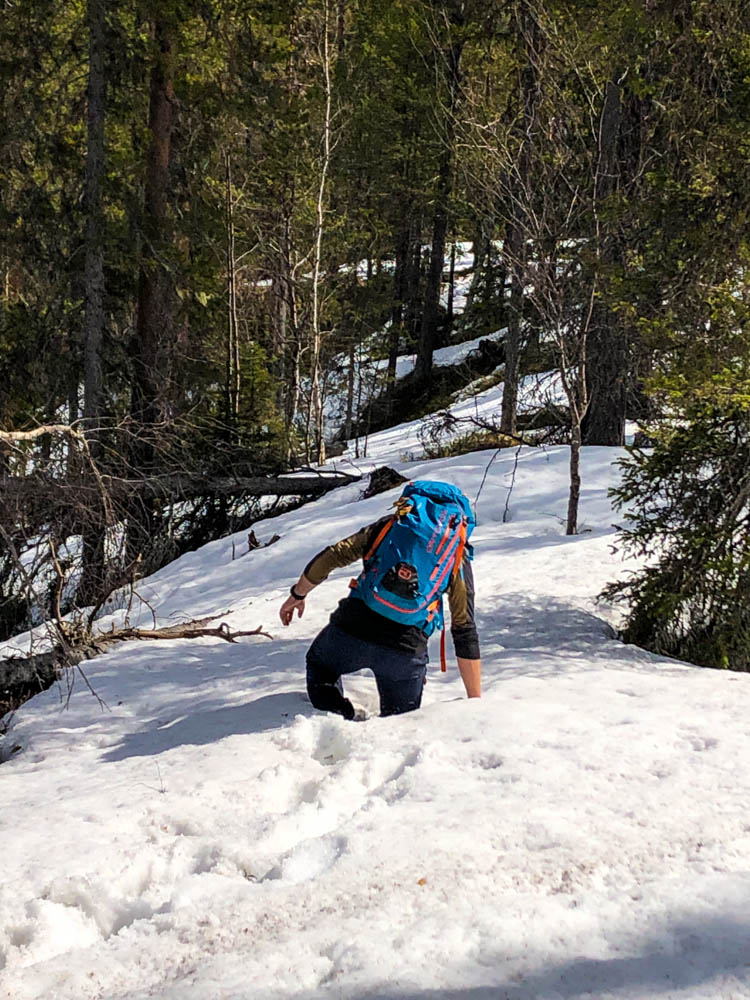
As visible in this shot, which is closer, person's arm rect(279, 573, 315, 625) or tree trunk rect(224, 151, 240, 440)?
person's arm rect(279, 573, 315, 625)

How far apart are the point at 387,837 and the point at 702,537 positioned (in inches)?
140

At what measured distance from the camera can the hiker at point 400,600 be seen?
179 inches

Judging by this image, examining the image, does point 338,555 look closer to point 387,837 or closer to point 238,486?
point 387,837

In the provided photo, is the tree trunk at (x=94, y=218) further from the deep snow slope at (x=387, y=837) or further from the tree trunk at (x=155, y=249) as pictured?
the deep snow slope at (x=387, y=837)

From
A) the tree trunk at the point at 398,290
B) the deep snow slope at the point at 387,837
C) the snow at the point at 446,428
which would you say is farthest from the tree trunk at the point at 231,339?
the tree trunk at the point at 398,290

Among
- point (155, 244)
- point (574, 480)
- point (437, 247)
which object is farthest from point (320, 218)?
point (574, 480)

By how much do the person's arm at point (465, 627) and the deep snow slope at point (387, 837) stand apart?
0.19 m

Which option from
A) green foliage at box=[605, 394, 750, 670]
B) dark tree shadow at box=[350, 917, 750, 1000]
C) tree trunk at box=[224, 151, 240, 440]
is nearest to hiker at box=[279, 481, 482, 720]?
green foliage at box=[605, 394, 750, 670]

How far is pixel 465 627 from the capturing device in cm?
482

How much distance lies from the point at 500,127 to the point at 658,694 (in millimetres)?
6538

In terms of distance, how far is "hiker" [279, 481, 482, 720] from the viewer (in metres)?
4.55

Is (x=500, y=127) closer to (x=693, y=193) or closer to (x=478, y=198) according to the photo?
(x=478, y=198)

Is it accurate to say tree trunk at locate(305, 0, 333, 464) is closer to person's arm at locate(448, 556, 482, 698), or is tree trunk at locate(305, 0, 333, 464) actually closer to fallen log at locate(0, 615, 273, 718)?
fallen log at locate(0, 615, 273, 718)

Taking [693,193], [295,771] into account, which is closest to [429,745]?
[295,771]
